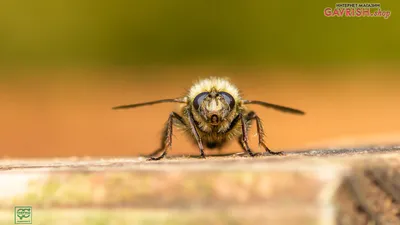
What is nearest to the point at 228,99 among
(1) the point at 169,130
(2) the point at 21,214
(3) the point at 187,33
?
(1) the point at 169,130

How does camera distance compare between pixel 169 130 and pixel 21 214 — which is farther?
pixel 169 130

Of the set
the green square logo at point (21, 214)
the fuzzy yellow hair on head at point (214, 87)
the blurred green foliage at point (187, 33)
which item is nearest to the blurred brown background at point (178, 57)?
the blurred green foliage at point (187, 33)

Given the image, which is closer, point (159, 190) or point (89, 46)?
point (159, 190)

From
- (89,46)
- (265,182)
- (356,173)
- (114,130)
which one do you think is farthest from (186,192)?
(89,46)

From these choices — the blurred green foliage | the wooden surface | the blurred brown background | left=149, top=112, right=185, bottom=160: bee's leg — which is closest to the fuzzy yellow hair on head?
left=149, top=112, right=185, bottom=160: bee's leg

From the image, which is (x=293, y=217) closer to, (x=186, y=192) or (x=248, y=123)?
(x=186, y=192)

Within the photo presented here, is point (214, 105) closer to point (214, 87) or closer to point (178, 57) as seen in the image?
point (214, 87)
